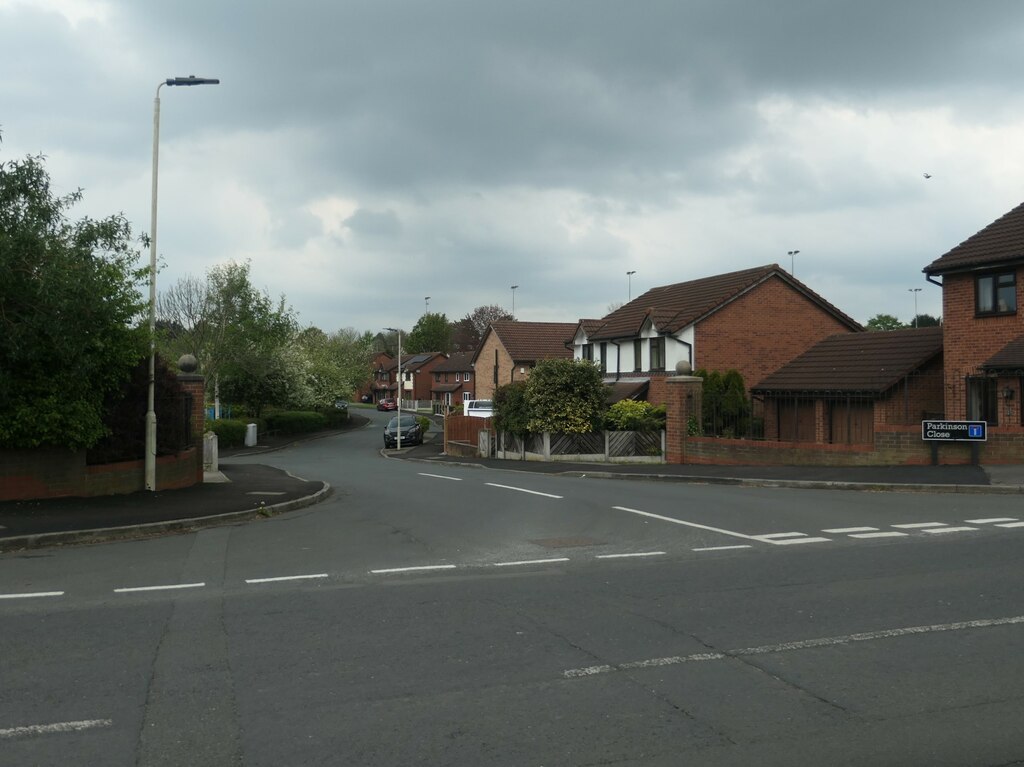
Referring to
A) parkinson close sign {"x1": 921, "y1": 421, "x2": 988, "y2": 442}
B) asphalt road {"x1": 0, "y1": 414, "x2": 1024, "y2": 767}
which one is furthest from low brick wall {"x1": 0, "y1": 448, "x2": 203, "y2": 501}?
parkinson close sign {"x1": 921, "y1": 421, "x2": 988, "y2": 442}

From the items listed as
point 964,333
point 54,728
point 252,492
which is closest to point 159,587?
point 54,728

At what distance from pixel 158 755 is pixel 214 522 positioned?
1037 centimetres

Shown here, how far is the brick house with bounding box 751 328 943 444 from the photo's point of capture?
1128 inches

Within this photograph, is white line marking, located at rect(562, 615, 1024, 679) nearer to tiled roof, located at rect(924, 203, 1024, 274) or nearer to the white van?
tiled roof, located at rect(924, 203, 1024, 274)

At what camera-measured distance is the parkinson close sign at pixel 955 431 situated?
21.2m

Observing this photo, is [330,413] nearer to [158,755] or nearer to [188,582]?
[188,582]

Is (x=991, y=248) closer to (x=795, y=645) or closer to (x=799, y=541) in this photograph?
(x=799, y=541)

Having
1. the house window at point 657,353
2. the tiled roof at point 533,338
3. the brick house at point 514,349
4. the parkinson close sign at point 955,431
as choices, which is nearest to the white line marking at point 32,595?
the parkinson close sign at point 955,431

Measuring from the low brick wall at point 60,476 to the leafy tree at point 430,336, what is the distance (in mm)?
135546

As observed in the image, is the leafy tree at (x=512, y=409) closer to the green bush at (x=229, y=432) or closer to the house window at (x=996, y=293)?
the house window at (x=996, y=293)

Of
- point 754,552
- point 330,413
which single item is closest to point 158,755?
point 754,552

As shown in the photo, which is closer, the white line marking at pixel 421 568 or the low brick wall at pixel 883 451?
the white line marking at pixel 421 568

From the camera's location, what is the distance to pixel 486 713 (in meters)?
5.41

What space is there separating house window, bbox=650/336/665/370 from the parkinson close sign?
19.8 metres
